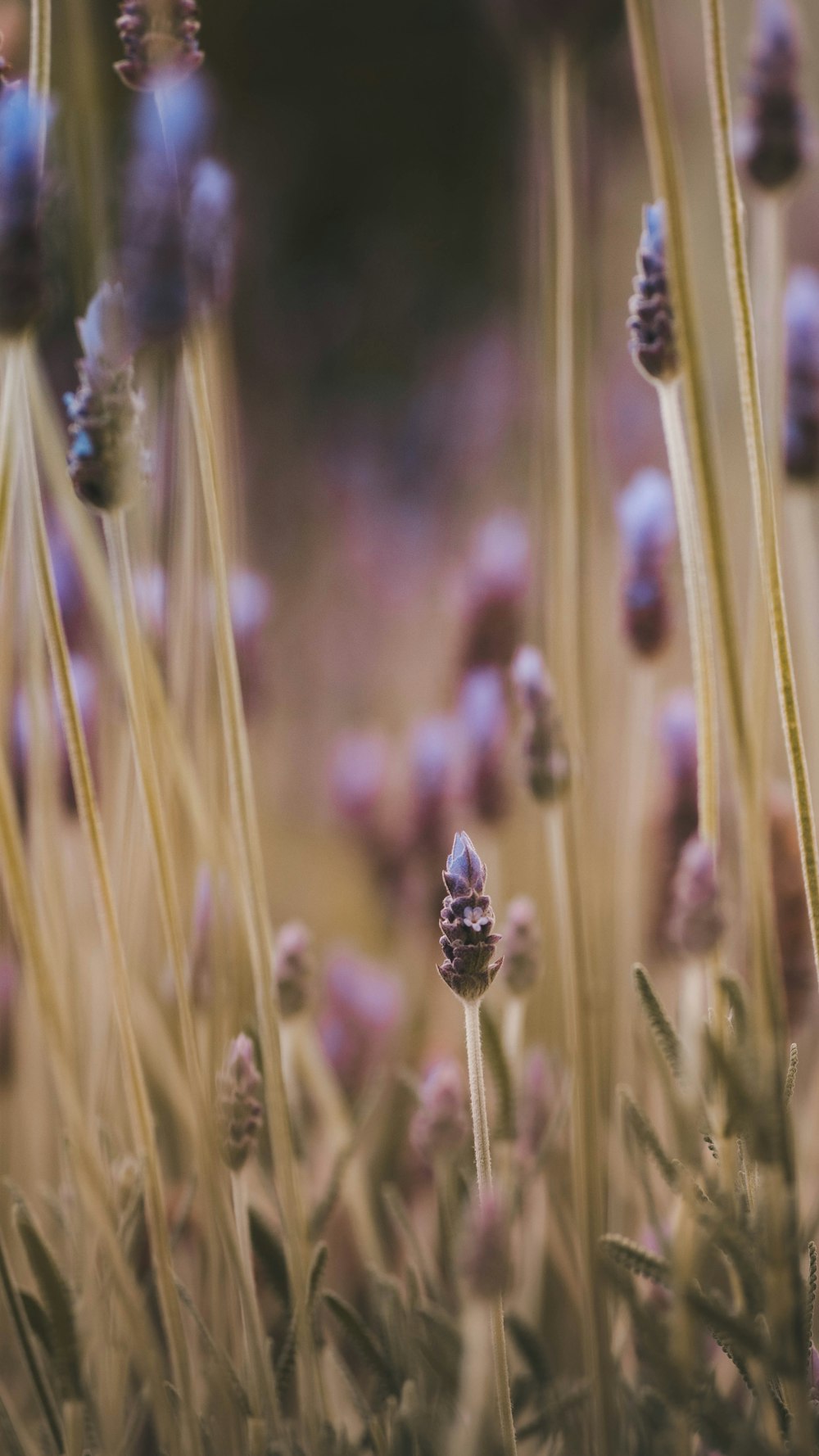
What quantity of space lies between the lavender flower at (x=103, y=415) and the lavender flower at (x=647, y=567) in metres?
0.24

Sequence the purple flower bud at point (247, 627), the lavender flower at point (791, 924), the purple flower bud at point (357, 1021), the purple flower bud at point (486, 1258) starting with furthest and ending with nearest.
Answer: the purple flower bud at point (357, 1021), the purple flower bud at point (247, 627), the lavender flower at point (791, 924), the purple flower bud at point (486, 1258)

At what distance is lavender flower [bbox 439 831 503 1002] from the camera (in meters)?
0.29

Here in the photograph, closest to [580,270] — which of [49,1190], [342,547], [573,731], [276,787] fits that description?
[573,731]

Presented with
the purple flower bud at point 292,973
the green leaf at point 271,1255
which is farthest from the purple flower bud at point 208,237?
the green leaf at point 271,1255

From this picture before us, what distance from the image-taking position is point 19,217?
0.31 metres

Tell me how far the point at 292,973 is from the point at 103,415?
7.9 inches

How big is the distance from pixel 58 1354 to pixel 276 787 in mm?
754

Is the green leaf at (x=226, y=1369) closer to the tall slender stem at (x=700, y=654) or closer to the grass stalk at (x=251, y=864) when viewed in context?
the grass stalk at (x=251, y=864)

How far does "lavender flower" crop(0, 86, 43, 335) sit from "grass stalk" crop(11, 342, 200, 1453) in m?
0.01

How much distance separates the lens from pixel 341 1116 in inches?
20.3

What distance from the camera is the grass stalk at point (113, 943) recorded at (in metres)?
0.32

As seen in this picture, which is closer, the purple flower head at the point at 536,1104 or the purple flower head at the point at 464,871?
the purple flower head at the point at 464,871

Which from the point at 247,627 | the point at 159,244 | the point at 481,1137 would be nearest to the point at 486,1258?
the point at 481,1137

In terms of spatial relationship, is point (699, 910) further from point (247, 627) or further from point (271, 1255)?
point (247, 627)
